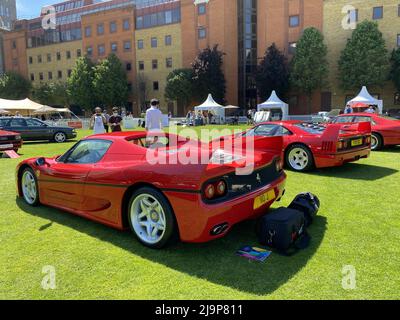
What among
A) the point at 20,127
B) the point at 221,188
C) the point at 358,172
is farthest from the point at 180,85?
the point at 221,188

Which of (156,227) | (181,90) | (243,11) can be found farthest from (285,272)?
(243,11)

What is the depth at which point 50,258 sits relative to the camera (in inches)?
137

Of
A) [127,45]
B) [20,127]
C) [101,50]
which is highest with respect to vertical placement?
[127,45]

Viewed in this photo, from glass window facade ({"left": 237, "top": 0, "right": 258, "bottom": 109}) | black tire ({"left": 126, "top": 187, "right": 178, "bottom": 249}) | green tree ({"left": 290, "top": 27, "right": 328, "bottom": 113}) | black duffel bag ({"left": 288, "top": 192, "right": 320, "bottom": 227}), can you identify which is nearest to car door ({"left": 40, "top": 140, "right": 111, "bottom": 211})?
black tire ({"left": 126, "top": 187, "right": 178, "bottom": 249})

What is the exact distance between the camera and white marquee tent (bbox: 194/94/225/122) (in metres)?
33.4

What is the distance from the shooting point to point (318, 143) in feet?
23.5

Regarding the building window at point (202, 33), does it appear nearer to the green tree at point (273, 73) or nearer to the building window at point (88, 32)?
the green tree at point (273, 73)

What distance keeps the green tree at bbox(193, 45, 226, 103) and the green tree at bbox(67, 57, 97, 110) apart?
53.8 ft

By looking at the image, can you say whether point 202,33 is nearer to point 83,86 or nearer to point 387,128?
point 83,86

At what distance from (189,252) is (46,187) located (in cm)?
252

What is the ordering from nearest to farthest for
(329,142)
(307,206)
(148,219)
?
1. (148,219)
2. (307,206)
3. (329,142)

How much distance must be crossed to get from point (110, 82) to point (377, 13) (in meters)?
33.8

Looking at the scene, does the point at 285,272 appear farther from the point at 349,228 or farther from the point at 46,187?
the point at 46,187

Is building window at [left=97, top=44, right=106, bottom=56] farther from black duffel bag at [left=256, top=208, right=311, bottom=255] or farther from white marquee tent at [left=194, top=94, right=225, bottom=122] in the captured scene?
black duffel bag at [left=256, top=208, right=311, bottom=255]
